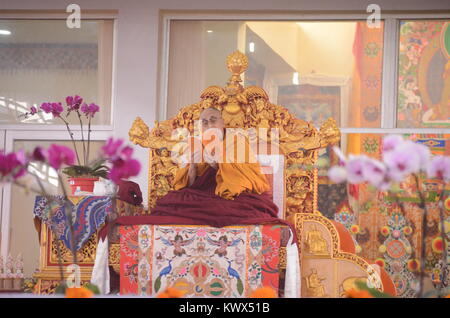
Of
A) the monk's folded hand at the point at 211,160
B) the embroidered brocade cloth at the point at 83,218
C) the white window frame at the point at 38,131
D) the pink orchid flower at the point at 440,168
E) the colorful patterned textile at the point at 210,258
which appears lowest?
the colorful patterned textile at the point at 210,258

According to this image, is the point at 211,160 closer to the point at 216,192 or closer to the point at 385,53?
the point at 216,192

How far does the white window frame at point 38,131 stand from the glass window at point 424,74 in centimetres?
220

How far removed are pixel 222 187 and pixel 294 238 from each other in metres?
0.56

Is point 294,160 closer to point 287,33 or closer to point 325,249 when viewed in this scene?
point 325,249

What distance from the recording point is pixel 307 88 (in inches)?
227

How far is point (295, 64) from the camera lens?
580 cm

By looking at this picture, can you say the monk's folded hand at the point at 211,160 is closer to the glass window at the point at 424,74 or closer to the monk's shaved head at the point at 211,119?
the monk's shaved head at the point at 211,119

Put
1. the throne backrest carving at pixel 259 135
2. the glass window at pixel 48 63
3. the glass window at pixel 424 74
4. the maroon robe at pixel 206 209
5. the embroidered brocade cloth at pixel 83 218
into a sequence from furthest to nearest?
the glass window at pixel 48 63 → the glass window at pixel 424 74 → the throne backrest carving at pixel 259 135 → the embroidered brocade cloth at pixel 83 218 → the maroon robe at pixel 206 209

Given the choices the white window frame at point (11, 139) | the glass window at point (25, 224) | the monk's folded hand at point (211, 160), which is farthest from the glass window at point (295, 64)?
the monk's folded hand at point (211, 160)

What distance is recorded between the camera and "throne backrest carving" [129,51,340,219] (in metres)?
4.60

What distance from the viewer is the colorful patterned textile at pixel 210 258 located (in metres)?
3.95

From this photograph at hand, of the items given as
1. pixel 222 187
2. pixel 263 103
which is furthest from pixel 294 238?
pixel 263 103

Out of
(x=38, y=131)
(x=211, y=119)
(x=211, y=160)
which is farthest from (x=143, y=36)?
(x=211, y=160)
